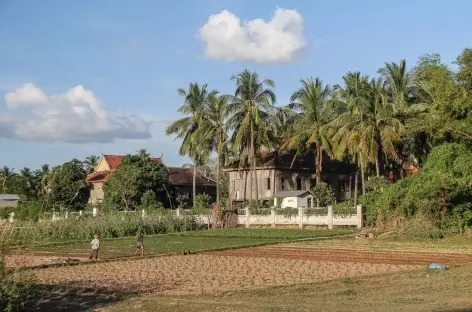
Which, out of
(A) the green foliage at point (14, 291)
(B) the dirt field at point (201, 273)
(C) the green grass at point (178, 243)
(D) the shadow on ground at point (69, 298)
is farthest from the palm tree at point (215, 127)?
(A) the green foliage at point (14, 291)

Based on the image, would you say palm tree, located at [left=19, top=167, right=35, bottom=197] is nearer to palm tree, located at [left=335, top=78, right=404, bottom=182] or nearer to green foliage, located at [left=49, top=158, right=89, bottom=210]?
green foliage, located at [left=49, top=158, right=89, bottom=210]

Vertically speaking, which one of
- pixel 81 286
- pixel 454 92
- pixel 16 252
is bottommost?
pixel 81 286

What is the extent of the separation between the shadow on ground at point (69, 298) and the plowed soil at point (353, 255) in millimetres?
9817

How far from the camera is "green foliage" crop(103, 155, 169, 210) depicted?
169 feet

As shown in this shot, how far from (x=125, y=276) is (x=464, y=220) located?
2054 centimetres

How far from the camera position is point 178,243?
30.2 meters

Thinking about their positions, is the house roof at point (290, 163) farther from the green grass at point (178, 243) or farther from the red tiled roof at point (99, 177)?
the green grass at point (178, 243)

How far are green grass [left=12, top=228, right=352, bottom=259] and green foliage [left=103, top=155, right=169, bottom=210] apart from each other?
14225mm

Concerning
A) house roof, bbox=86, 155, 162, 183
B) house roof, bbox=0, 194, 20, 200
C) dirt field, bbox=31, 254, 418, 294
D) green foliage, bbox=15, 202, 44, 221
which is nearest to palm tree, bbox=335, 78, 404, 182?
green foliage, bbox=15, 202, 44, 221

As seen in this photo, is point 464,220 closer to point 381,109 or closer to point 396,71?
point 381,109

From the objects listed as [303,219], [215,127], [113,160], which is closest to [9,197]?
[113,160]

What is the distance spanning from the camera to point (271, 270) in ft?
57.3

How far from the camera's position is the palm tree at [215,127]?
2013 inches

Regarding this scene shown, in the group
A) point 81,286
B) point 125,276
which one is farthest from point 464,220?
point 81,286
